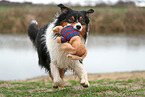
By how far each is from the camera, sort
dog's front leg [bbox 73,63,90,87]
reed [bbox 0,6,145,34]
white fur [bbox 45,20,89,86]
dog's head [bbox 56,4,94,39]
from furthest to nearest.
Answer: reed [bbox 0,6,145,34]
white fur [bbox 45,20,89,86]
dog's front leg [bbox 73,63,90,87]
dog's head [bbox 56,4,94,39]

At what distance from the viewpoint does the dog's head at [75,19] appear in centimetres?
355

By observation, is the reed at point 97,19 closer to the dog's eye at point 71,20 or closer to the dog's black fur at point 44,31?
the dog's black fur at point 44,31

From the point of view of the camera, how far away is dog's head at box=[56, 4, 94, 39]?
3555mm

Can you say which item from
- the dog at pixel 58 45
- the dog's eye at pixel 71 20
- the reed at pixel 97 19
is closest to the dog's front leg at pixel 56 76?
the dog at pixel 58 45

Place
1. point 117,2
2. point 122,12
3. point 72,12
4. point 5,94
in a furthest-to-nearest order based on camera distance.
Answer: point 117,2
point 122,12
point 5,94
point 72,12

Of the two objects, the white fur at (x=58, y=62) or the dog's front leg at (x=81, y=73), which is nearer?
the dog's front leg at (x=81, y=73)

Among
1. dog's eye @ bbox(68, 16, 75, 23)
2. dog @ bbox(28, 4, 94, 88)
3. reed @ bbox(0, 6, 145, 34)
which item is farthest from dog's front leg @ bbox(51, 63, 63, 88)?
reed @ bbox(0, 6, 145, 34)

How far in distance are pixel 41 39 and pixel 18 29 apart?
15416mm

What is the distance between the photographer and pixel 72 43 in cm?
336

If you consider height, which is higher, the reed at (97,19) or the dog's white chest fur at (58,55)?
the reed at (97,19)

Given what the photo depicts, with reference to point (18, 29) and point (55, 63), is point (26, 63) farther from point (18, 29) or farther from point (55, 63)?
point (18, 29)

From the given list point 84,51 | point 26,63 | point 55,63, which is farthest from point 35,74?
point 84,51

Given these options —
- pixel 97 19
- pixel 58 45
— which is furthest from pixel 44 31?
pixel 97 19

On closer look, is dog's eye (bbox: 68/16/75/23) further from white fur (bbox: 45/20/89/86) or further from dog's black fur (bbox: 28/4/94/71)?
white fur (bbox: 45/20/89/86)
